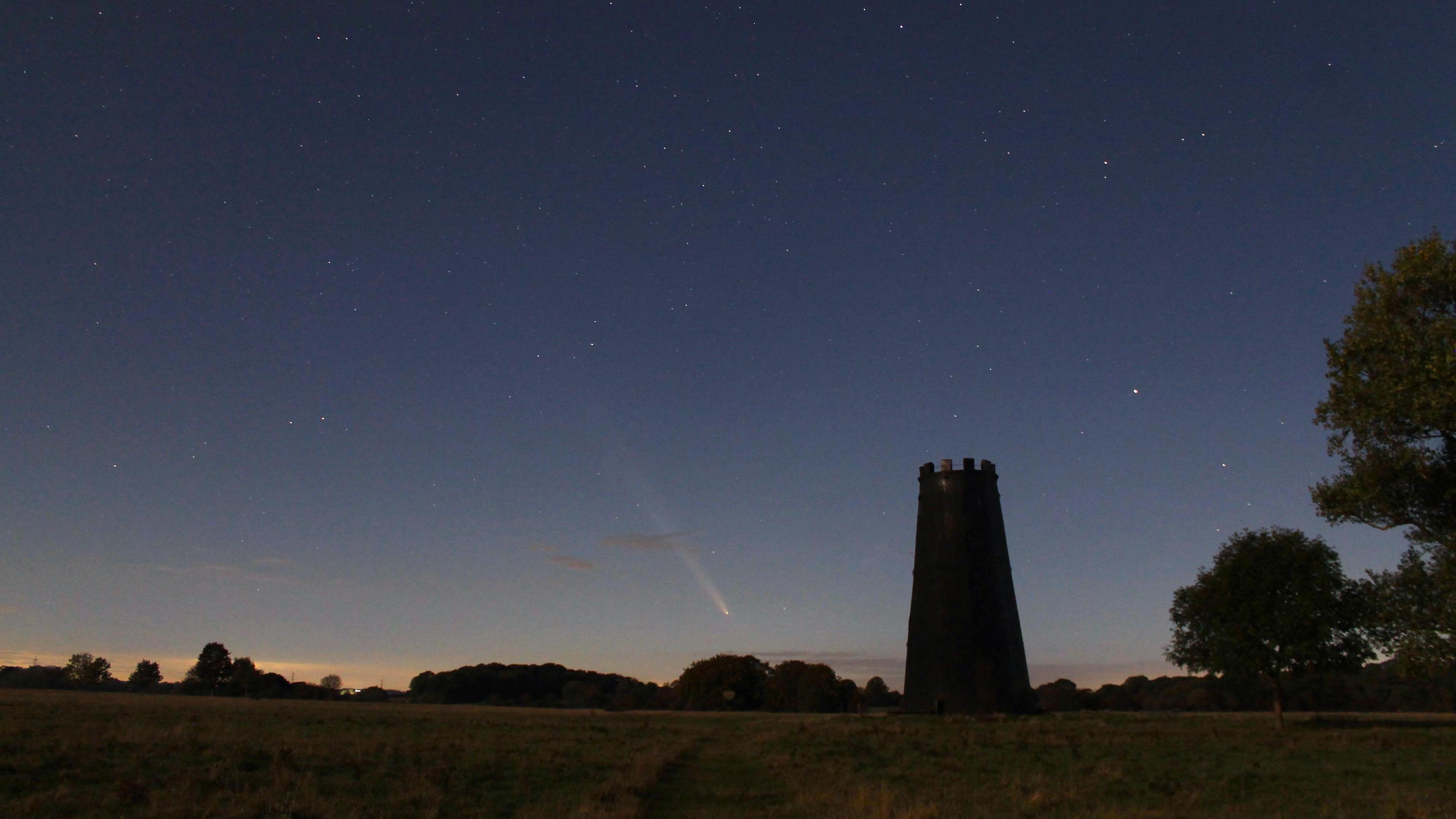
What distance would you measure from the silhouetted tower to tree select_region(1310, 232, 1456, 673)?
100ft

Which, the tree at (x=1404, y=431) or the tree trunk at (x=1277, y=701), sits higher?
the tree at (x=1404, y=431)

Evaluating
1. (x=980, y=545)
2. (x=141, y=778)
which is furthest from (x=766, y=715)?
(x=141, y=778)

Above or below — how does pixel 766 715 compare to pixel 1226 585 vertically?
below

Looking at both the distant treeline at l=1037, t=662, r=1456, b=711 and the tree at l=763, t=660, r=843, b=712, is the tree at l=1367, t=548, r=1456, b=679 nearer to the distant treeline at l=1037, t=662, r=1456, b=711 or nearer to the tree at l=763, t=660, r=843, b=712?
the distant treeline at l=1037, t=662, r=1456, b=711

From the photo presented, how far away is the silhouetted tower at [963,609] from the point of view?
4903cm

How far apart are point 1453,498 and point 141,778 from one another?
87.6 feet

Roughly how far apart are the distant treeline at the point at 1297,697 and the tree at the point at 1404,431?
55333 millimetres

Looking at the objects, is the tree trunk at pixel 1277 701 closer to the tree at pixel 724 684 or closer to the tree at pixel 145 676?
the tree at pixel 724 684

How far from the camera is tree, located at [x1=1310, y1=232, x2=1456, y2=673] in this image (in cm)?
1778

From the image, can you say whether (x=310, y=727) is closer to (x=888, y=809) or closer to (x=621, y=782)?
(x=621, y=782)

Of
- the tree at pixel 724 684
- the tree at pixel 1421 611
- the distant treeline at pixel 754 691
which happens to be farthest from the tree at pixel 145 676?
the tree at pixel 1421 611

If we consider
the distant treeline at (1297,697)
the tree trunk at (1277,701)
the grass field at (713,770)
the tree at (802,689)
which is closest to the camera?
the grass field at (713,770)

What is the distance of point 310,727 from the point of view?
1388 inches

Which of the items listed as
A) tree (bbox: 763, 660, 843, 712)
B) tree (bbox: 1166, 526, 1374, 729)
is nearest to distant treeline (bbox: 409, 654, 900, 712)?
tree (bbox: 763, 660, 843, 712)
